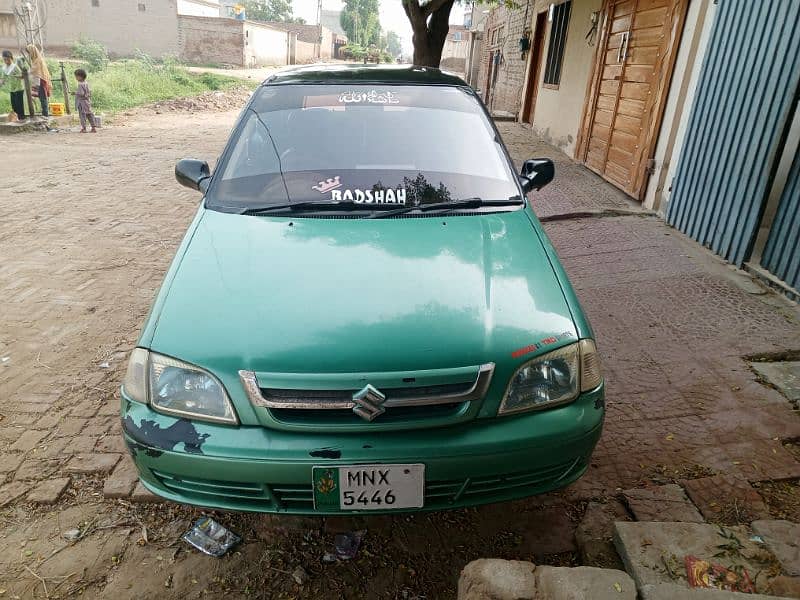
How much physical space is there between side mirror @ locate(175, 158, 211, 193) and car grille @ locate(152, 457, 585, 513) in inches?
73.6

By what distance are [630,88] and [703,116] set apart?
2.02 metres

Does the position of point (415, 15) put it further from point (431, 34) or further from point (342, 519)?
point (342, 519)

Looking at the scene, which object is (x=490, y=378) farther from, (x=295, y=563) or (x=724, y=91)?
A: (x=724, y=91)

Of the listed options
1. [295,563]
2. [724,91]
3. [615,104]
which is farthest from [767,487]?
[615,104]

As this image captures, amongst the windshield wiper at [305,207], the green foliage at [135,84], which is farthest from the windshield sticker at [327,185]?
the green foliage at [135,84]

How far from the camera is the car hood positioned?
188 centimetres

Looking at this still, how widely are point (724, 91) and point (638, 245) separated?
1.58 m

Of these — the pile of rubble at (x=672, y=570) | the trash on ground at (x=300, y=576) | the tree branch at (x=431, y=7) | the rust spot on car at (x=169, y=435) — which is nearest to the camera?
the pile of rubble at (x=672, y=570)

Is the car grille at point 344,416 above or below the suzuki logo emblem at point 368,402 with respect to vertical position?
below

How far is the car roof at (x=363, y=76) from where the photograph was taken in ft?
11.3

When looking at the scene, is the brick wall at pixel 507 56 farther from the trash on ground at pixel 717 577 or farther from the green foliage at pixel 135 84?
the trash on ground at pixel 717 577

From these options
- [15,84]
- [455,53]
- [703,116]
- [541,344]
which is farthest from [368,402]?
[455,53]

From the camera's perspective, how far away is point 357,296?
209 cm

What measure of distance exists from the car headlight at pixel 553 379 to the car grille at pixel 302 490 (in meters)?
0.23
